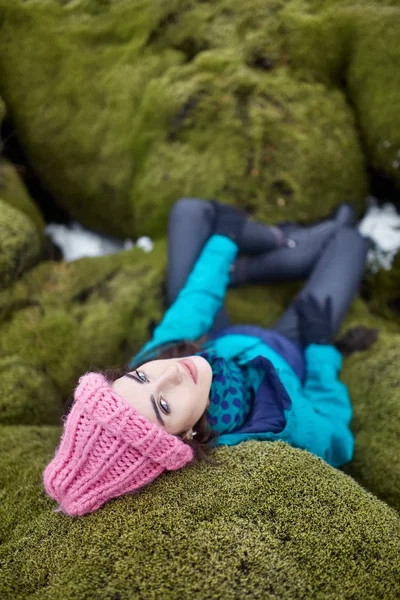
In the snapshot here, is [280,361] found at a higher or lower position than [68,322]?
lower

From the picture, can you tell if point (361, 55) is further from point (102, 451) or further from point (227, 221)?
point (102, 451)

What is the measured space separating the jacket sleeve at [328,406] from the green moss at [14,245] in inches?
67.5

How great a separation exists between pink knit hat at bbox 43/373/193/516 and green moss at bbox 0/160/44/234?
192cm

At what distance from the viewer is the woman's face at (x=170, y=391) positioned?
1519mm

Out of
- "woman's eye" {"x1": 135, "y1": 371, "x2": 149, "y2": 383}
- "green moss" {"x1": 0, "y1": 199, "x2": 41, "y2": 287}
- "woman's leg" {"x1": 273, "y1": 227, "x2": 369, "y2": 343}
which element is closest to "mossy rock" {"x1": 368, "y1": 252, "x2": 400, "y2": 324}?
"woman's leg" {"x1": 273, "y1": 227, "x2": 369, "y2": 343}

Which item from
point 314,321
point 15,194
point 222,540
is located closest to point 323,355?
point 314,321

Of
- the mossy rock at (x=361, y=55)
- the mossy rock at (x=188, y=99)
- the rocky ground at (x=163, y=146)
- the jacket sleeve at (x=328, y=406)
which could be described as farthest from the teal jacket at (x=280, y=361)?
the mossy rock at (x=361, y=55)

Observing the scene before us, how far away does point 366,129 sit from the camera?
2842 millimetres

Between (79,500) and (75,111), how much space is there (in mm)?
2464

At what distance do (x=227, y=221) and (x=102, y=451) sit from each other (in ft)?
5.53

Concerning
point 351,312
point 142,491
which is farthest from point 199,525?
point 351,312

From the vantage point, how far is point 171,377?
1.60 metres

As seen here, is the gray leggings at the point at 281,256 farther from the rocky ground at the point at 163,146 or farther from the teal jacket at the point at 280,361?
the rocky ground at the point at 163,146

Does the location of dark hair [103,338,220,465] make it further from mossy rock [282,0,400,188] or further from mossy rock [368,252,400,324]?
mossy rock [282,0,400,188]
